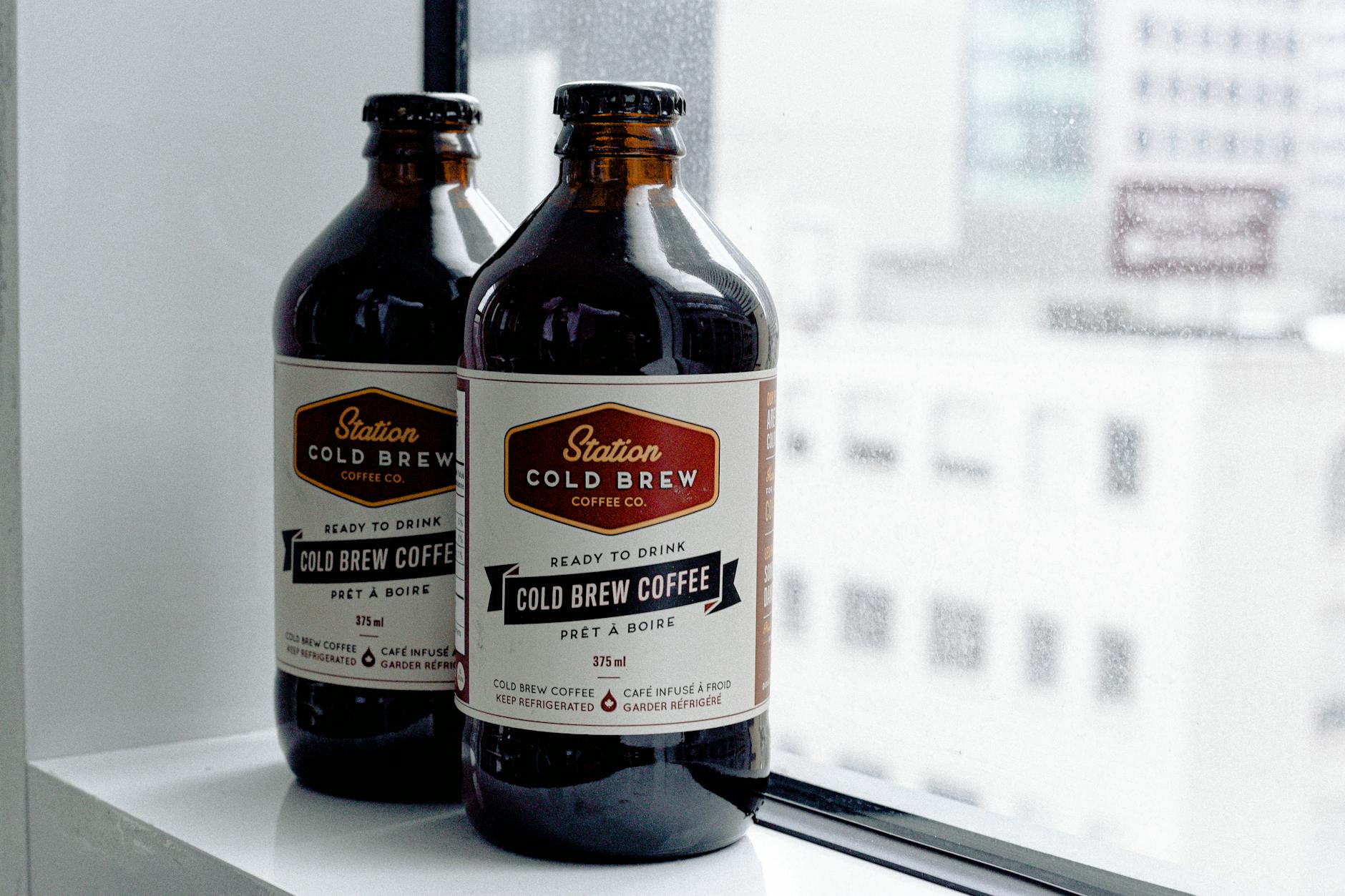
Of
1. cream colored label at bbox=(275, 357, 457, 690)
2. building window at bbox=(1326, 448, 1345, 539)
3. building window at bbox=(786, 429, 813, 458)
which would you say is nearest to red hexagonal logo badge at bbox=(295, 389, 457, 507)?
cream colored label at bbox=(275, 357, 457, 690)

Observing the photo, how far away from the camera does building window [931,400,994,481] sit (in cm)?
72

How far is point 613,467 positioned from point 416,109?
220mm

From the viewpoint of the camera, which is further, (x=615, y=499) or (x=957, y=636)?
(x=957, y=636)

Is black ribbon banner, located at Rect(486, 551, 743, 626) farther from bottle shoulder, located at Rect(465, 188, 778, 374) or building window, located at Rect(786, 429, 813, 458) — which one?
building window, located at Rect(786, 429, 813, 458)

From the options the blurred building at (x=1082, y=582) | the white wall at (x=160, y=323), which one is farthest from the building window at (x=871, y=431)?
the white wall at (x=160, y=323)

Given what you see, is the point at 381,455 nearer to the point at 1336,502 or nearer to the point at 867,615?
the point at 867,615

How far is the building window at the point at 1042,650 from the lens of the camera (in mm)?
708

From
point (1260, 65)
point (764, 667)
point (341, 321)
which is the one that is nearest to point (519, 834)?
point (764, 667)

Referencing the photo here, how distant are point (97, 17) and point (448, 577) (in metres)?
0.35

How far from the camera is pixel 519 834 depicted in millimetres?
619

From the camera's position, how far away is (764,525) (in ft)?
2.05

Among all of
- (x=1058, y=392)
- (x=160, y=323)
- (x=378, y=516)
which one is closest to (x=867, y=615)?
(x=1058, y=392)

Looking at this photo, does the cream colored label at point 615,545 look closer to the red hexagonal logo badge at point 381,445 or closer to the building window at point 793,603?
the red hexagonal logo badge at point 381,445

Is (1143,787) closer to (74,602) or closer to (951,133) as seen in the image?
(951,133)
